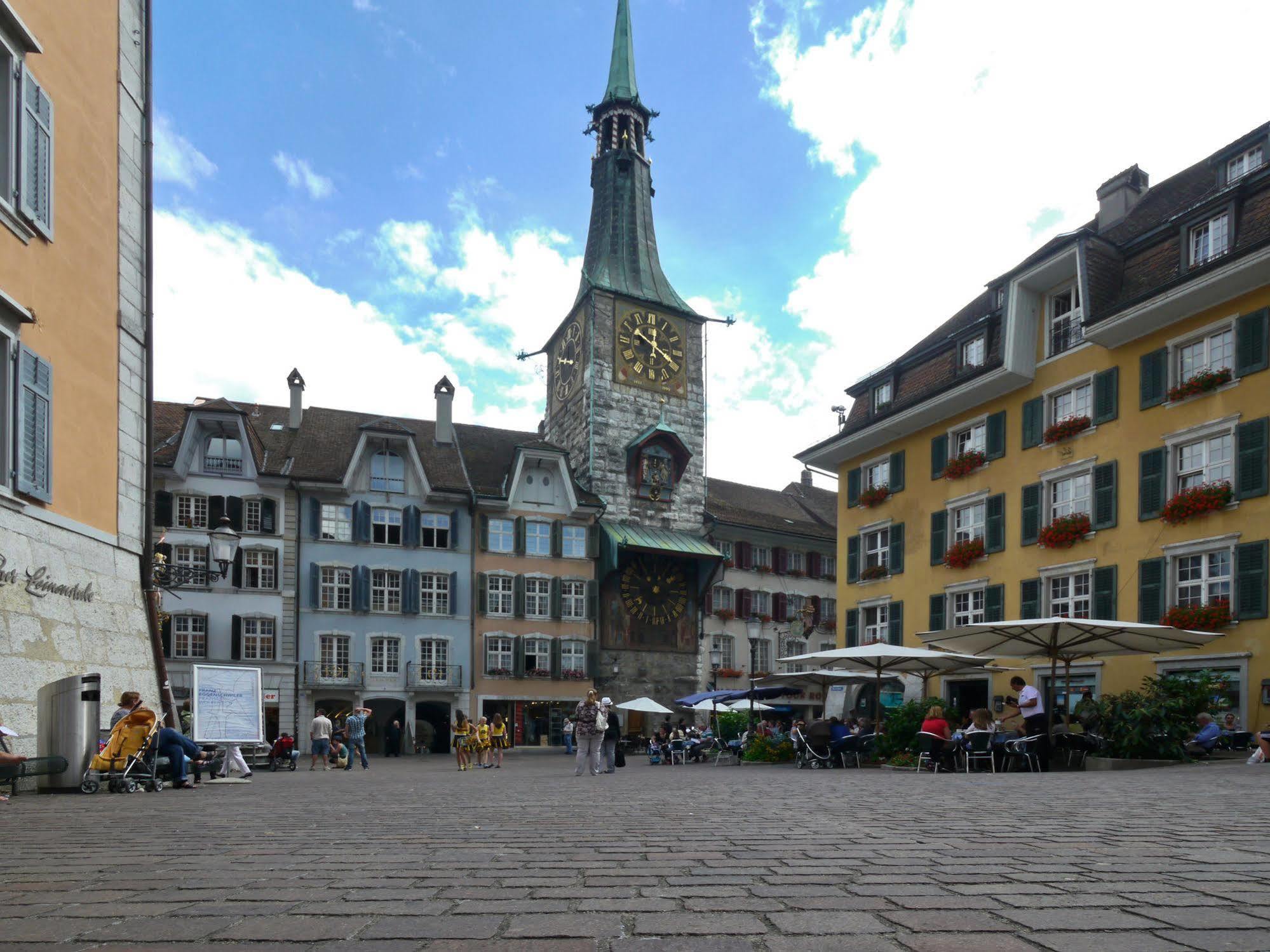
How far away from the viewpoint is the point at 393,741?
3931 cm

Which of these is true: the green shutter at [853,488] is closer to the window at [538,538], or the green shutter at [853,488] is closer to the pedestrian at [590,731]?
the window at [538,538]

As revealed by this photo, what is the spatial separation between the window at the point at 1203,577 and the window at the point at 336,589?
2737 cm

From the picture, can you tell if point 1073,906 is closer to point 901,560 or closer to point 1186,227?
point 1186,227

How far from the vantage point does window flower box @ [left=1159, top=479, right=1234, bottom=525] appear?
2153 centimetres

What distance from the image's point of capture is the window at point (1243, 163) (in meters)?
25.5

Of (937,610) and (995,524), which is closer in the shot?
(995,524)

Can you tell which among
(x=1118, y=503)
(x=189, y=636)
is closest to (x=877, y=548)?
(x=1118, y=503)

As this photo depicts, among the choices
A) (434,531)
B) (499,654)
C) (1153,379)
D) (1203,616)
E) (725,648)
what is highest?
(1153,379)

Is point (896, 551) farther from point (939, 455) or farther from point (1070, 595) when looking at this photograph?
point (1070, 595)

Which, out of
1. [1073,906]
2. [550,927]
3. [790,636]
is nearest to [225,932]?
[550,927]

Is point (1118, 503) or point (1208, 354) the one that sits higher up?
point (1208, 354)

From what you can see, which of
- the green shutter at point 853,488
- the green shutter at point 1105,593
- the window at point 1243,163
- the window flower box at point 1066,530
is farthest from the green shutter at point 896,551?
the window at point 1243,163

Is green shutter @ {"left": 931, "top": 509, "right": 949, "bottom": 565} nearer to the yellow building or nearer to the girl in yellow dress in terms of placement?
the yellow building

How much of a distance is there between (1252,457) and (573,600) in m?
27.3
